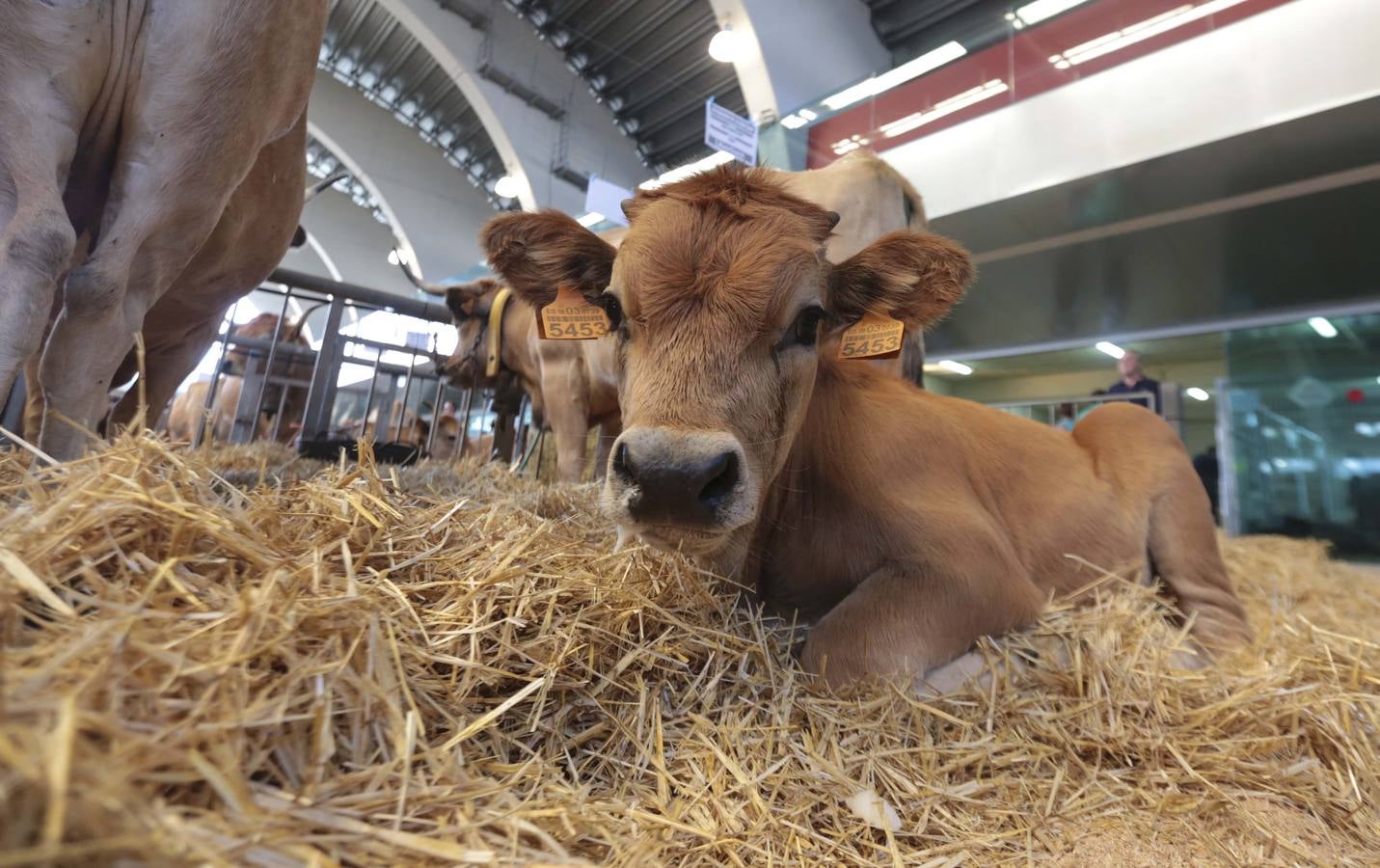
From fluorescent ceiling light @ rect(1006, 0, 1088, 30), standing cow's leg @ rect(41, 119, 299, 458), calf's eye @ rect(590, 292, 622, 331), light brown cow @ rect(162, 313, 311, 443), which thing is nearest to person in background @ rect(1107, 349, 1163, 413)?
fluorescent ceiling light @ rect(1006, 0, 1088, 30)

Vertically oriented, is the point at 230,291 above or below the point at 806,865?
above

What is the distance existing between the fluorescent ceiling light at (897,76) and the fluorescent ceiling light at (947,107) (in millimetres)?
427

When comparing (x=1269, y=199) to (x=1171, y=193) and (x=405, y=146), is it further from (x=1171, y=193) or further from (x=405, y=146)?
(x=405, y=146)

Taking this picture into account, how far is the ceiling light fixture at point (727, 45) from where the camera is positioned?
355 inches

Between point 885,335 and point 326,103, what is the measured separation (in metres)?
19.0

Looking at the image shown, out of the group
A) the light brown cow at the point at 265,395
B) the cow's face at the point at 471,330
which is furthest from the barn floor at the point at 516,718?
the light brown cow at the point at 265,395

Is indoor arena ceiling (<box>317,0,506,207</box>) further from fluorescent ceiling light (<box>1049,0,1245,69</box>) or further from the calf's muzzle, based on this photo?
the calf's muzzle

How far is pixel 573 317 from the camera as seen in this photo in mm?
2123

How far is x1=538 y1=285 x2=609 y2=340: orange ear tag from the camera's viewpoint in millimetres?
2111

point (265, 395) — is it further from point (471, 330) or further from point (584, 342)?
point (584, 342)

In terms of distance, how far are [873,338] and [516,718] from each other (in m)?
1.45

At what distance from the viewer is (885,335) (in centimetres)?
191

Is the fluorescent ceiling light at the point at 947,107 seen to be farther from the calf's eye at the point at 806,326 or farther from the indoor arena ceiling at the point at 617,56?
the calf's eye at the point at 806,326

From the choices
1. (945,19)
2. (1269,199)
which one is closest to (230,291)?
(1269,199)
